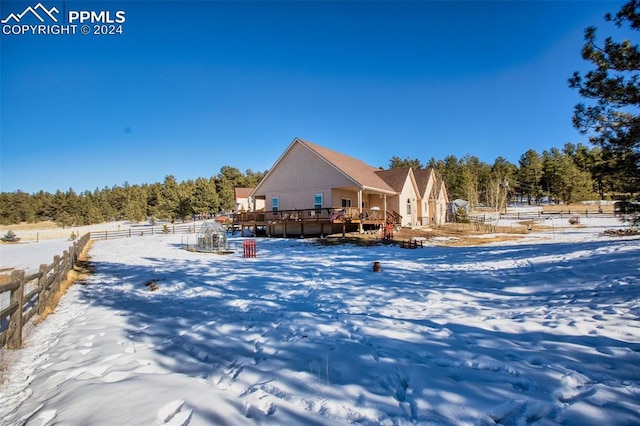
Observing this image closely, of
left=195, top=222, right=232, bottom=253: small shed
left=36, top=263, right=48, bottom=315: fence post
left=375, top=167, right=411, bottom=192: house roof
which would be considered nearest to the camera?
left=36, top=263, right=48, bottom=315: fence post

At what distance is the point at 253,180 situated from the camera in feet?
276

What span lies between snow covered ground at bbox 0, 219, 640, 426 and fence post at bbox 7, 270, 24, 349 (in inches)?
11.6

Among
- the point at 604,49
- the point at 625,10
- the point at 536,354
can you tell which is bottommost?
the point at 536,354

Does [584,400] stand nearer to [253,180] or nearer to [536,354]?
[536,354]

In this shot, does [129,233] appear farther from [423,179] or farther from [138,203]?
[138,203]

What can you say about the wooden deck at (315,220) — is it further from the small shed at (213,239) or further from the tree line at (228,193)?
the tree line at (228,193)

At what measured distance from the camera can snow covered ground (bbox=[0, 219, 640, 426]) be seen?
3305 mm

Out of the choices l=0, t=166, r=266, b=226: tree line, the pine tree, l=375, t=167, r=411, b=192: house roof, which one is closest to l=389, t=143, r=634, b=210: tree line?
l=375, t=167, r=411, b=192: house roof

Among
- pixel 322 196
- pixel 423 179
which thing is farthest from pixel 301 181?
pixel 423 179

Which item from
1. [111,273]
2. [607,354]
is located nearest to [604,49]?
[607,354]

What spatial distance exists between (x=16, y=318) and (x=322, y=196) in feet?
68.6

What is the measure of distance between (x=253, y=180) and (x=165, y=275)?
243 feet

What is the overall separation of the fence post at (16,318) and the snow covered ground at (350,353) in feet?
0.97

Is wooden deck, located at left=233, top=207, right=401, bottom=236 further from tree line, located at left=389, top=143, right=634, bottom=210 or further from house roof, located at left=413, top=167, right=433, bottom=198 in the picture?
tree line, located at left=389, top=143, right=634, bottom=210
